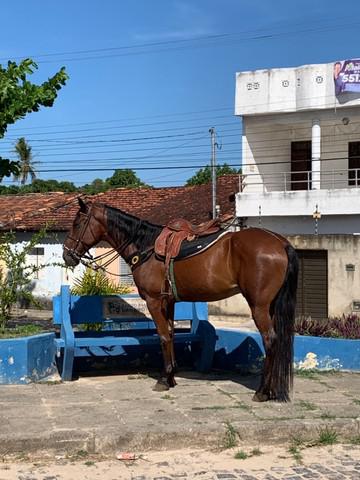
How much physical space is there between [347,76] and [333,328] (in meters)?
12.9

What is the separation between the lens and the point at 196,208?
25.1 meters

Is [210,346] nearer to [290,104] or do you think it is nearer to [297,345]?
[297,345]

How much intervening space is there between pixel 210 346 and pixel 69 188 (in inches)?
2489

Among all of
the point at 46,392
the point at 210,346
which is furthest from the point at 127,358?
the point at 46,392

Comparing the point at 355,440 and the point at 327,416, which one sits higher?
the point at 327,416

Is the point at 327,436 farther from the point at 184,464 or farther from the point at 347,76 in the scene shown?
the point at 347,76

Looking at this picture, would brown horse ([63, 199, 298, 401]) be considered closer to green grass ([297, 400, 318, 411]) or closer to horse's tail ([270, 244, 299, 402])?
horse's tail ([270, 244, 299, 402])

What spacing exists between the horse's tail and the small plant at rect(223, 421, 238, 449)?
1112 millimetres

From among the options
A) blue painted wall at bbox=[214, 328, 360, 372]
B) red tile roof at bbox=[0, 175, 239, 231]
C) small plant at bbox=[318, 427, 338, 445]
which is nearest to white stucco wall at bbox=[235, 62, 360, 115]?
red tile roof at bbox=[0, 175, 239, 231]

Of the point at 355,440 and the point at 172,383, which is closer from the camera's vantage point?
the point at 355,440

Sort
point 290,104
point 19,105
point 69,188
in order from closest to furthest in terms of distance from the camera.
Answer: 1. point 19,105
2. point 290,104
3. point 69,188

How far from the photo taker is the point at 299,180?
22.8m

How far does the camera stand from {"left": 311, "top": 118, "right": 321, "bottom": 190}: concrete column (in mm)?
21152

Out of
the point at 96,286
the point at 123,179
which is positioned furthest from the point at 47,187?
the point at 96,286
